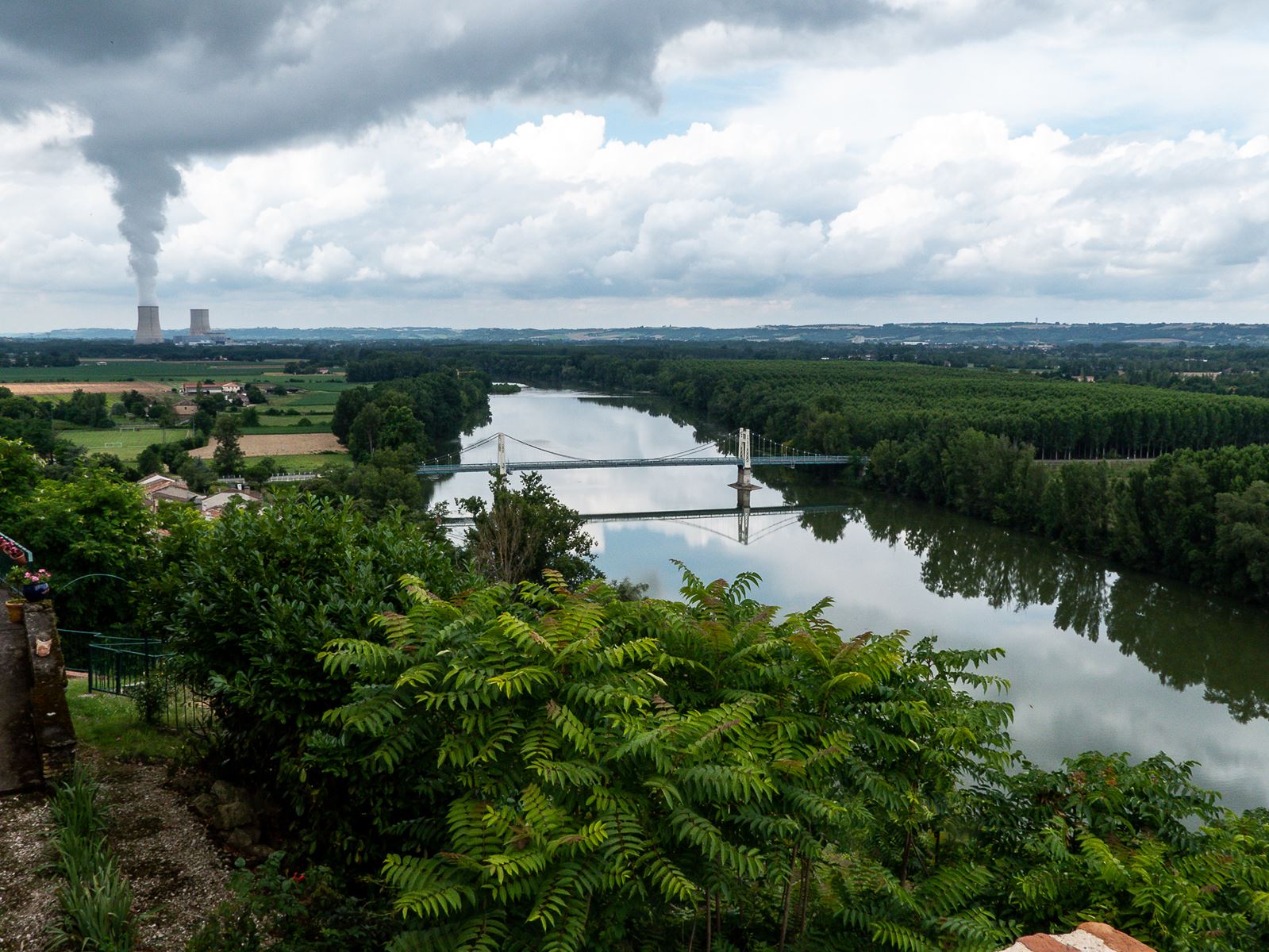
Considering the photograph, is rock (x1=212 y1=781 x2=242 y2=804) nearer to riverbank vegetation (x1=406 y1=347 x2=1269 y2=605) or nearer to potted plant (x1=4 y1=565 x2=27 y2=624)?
potted plant (x1=4 y1=565 x2=27 y2=624)

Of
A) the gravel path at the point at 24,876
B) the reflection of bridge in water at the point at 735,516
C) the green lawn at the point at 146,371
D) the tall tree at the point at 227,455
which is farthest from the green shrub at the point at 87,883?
the green lawn at the point at 146,371

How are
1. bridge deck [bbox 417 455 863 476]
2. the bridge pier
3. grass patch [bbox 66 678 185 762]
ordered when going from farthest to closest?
bridge deck [bbox 417 455 863 476], the bridge pier, grass patch [bbox 66 678 185 762]

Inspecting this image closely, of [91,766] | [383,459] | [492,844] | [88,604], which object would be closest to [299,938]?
[492,844]

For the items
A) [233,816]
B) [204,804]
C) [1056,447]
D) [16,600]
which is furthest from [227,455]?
[233,816]

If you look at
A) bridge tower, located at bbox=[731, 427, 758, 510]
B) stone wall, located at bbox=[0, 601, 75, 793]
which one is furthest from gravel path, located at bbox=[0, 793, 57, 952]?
bridge tower, located at bbox=[731, 427, 758, 510]

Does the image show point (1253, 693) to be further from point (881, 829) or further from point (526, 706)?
point (526, 706)
